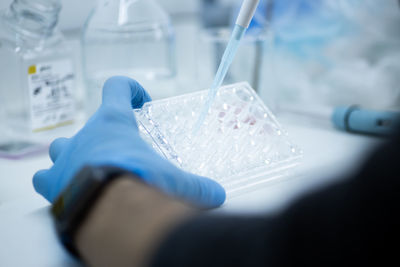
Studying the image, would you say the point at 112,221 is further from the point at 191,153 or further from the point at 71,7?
the point at 71,7

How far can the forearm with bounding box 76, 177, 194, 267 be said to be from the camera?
344 millimetres

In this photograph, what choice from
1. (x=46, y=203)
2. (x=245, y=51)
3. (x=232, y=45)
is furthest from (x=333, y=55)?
(x=46, y=203)

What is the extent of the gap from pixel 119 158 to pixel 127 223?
0.30 feet

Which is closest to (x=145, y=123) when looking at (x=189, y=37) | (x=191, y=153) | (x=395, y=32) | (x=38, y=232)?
(x=191, y=153)

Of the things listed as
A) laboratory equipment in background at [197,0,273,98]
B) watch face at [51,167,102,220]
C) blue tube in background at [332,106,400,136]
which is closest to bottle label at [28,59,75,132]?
laboratory equipment in background at [197,0,273,98]

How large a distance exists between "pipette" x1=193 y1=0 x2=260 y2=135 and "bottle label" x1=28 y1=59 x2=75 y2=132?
1.15 ft

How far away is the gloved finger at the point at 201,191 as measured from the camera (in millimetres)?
492

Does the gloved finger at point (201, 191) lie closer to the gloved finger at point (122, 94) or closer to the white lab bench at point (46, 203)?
the white lab bench at point (46, 203)

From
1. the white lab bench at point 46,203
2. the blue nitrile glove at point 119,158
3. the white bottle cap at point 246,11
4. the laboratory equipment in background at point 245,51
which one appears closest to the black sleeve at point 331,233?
the white lab bench at point 46,203

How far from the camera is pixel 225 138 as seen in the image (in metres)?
0.66

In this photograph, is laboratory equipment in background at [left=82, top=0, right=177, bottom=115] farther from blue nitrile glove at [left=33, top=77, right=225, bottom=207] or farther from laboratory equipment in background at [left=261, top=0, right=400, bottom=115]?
blue nitrile glove at [left=33, top=77, right=225, bottom=207]

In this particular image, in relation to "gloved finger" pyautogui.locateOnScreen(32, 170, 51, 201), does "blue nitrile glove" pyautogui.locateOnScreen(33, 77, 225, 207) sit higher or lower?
higher

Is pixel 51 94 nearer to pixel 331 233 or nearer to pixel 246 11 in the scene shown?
pixel 246 11

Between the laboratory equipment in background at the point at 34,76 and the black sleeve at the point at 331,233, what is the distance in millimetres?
593
